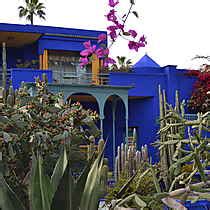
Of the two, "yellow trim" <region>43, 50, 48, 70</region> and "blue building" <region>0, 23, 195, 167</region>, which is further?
"yellow trim" <region>43, 50, 48, 70</region>

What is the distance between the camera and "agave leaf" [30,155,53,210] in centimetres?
228

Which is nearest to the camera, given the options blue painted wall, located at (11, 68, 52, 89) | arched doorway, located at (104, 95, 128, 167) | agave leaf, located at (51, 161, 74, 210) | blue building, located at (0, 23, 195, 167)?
agave leaf, located at (51, 161, 74, 210)

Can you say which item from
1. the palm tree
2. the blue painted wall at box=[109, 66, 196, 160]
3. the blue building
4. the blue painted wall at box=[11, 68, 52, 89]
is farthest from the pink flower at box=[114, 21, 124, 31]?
the palm tree

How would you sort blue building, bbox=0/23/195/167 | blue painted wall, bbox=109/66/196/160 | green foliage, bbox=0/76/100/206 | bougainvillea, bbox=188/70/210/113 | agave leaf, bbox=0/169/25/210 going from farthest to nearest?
blue painted wall, bbox=109/66/196/160
blue building, bbox=0/23/195/167
bougainvillea, bbox=188/70/210/113
green foliage, bbox=0/76/100/206
agave leaf, bbox=0/169/25/210

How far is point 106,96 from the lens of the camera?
57.8 feet

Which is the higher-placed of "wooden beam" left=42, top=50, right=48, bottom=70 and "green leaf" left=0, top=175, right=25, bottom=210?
"wooden beam" left=42, top=50, right=48, bottom=70

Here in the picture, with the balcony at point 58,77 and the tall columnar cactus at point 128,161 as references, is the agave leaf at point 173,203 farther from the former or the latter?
the balcony at point 58,77

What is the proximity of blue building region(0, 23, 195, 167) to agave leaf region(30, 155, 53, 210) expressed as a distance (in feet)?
50.1

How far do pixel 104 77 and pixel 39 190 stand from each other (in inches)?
653

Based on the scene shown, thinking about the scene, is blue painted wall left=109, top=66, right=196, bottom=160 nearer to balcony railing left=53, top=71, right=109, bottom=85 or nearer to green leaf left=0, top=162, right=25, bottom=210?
balcony railing left=53, top=71, right=109, bottom=85

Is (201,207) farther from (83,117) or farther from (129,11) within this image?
(129,11)

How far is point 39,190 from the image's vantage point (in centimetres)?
229

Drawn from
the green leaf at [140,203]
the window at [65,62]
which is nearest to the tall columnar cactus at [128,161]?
the green leaf at [140,203]

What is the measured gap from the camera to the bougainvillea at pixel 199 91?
59.6 feet
